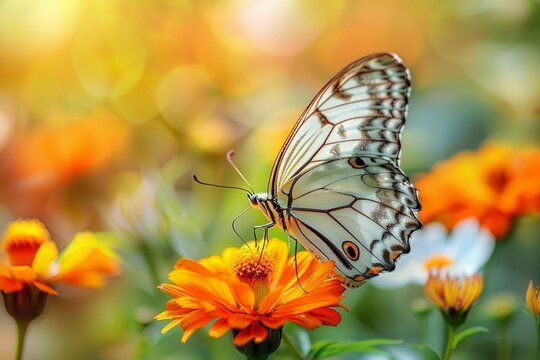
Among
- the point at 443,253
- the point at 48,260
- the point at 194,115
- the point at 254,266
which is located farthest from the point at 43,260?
the point at 194,115

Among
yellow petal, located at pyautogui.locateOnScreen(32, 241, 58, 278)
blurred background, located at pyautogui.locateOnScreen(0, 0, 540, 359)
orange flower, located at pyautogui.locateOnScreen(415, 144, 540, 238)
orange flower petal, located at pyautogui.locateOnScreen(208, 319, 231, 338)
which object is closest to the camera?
orange flower petal, located at pyautogui.locateOnScreen(208, 319, 231, 338)

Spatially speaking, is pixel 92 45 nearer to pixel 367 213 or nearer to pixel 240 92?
pixel 240 92

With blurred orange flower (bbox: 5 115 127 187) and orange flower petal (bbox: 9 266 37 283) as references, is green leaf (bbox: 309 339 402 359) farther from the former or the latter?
blurred orange flower (bbox: 5 115 127 187)

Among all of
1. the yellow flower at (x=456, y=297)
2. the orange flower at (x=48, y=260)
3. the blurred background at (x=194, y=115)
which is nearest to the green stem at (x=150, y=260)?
the blurred background at (x=194, y=115)

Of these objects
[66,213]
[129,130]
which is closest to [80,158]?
[66,213]

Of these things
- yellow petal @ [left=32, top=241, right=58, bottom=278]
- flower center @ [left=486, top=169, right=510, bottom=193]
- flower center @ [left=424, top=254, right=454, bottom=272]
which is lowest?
yellow petal @ [left=32, top=241, right=58, bottom=278]

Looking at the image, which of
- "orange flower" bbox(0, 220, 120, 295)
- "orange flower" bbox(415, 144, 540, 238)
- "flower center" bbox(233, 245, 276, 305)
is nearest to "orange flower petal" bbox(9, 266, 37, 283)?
"orange flower" bbox(0, 220, 120, 295)

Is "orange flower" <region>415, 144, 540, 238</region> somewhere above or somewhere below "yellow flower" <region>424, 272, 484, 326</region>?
above

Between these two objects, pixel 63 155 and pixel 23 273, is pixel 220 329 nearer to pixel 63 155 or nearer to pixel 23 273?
pixel 23 273
